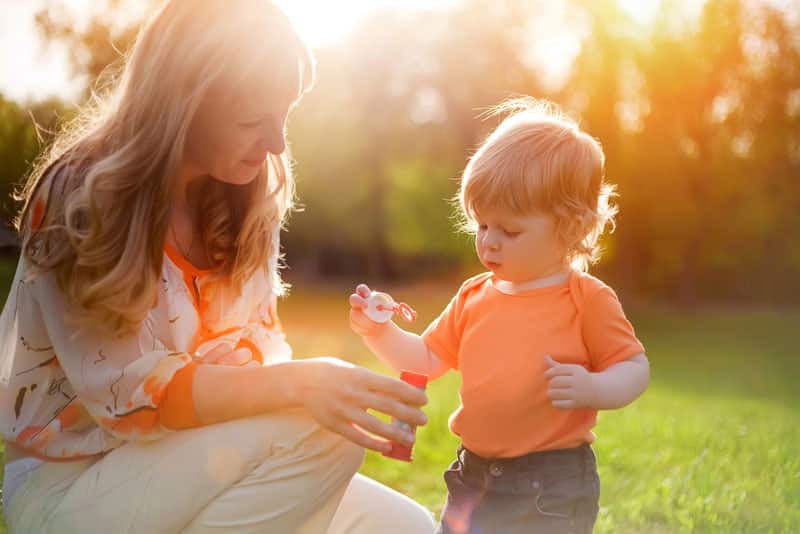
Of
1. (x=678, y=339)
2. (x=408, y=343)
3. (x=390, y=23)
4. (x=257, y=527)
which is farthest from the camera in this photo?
(x=390, y=23)

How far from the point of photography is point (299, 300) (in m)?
19.3

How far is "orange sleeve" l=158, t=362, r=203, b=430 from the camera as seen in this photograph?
2.29 meters

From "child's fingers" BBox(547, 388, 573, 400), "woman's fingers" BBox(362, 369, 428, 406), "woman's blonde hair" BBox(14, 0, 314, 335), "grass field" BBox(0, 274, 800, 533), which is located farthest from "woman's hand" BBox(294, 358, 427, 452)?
"grass field" BBox(0, 274, 800, 533)

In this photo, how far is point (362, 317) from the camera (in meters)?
2.79

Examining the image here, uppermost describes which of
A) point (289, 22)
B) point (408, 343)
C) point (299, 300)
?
point (289, 22)

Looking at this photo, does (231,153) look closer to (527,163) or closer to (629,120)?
(527,163)

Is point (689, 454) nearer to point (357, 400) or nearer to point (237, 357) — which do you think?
point (237, 357)

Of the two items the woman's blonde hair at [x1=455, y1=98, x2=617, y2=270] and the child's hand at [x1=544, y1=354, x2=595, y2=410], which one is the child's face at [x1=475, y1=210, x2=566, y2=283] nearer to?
the woman's blonde hair at [x1=455, y1=98, x2=617, y2=270]

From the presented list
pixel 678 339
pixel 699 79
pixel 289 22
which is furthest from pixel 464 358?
pixel 699 79

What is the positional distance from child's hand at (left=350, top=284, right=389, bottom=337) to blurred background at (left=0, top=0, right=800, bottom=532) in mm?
705

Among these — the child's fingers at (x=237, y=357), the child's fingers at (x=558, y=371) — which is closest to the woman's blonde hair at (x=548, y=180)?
the child's fingers at (x=558, y=371)

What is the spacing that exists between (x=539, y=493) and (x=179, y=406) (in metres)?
0.99

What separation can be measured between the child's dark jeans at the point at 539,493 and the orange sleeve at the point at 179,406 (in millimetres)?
847

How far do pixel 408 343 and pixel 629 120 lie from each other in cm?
1404
